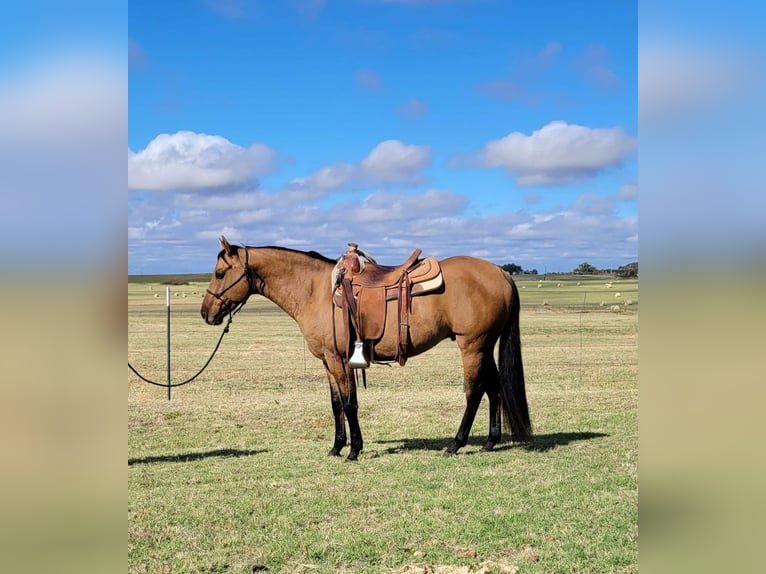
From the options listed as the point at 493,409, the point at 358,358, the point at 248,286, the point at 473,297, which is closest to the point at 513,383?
the point at 493,409

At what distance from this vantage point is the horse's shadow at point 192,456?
25.7 feet

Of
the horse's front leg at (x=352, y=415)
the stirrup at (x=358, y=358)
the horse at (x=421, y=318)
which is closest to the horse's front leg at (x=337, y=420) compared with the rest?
the horse at (x=421, y=318)

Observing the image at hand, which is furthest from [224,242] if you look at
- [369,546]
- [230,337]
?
[230,337]

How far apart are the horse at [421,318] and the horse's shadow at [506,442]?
231 mm

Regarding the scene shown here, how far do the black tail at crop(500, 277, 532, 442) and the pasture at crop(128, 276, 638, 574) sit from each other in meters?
0.30

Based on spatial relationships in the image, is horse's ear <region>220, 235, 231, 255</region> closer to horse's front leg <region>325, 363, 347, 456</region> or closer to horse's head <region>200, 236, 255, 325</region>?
horse's head <region>200, 236, 255, 325</region>

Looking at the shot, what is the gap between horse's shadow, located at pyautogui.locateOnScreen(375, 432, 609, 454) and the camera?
26.8ft

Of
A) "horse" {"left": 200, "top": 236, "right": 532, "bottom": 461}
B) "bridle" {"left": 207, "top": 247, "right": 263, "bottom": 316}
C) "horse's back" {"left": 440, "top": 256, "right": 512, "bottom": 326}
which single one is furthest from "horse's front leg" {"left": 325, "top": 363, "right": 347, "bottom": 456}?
"horse's back" {"left": 440, "top": 256, "right": 512, "bottom": 326}

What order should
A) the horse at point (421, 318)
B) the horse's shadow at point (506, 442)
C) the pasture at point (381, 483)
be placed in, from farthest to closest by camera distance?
1. the horse's shadow at point (506, 442)
2. the horse at point (421, 318)
3. the pasture at point (381, 483)

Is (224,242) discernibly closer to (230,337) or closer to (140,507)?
(140,507)

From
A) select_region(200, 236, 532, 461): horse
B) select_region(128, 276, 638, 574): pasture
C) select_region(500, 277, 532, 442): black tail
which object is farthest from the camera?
select_region(500, 277, 532, 442): black tail

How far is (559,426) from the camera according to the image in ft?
31.2

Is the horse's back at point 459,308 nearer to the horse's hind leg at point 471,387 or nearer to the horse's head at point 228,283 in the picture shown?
the horse's hind leg at point 471,387
